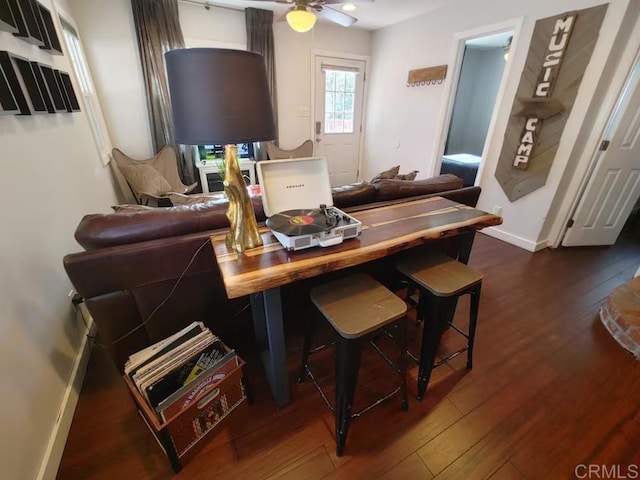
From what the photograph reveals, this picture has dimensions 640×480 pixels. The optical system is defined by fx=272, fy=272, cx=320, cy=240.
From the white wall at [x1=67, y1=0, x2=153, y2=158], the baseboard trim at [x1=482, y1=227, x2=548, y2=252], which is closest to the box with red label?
the baseboard trim at [x1=482, y1=227, x2=548, y2=252]

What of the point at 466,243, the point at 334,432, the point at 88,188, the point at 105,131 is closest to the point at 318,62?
the point at 105,131

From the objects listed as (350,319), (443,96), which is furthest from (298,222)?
(443,96)

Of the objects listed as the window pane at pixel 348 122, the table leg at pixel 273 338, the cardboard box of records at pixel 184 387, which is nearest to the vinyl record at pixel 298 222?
the table leg at pixel 273 338

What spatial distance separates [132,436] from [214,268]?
2.73ft

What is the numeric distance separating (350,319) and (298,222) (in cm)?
Result: 43

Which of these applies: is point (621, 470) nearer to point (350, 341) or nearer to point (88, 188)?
point (350, 341)

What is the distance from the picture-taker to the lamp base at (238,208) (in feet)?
3.52

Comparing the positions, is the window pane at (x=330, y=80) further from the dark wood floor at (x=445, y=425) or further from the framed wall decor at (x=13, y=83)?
the dark wood floor at (x=445, y=425)

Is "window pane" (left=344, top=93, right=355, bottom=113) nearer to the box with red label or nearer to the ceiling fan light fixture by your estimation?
the ceiling fan light fixture

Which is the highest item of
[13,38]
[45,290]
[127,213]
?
[13,38]

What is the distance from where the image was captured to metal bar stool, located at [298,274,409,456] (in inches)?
40.3

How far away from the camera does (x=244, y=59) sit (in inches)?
35.8

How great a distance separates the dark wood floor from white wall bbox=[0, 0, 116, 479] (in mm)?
227

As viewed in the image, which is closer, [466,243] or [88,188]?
[466,243]
